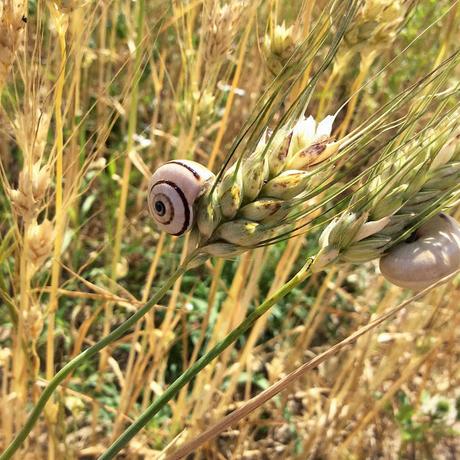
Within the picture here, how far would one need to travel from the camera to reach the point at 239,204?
19.7 inches

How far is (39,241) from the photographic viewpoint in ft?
2.23

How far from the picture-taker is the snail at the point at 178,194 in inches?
20.3

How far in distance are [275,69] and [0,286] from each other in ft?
1.27

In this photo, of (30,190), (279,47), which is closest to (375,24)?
(279,47)

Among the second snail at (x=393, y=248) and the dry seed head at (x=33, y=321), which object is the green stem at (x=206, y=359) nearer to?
the second snail at (x=393, y=248)

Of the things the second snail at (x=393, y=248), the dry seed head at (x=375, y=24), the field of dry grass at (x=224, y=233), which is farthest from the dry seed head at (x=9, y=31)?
the dry seed head at (x=375, y=24)

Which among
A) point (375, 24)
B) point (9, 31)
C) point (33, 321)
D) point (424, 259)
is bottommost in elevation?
point (33, 321)

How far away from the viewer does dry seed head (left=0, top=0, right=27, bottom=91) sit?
56 centimetres

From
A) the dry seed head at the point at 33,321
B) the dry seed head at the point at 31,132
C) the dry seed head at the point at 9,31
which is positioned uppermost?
the dry seed head at the point at 9,31

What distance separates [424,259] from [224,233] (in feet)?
0.54

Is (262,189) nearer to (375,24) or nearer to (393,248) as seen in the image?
(393,248)

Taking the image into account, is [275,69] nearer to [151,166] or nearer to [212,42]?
[212,42]

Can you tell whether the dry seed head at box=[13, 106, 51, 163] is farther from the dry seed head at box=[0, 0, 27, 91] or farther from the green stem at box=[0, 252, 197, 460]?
the green stem at box=[0, 252, 197, 460]

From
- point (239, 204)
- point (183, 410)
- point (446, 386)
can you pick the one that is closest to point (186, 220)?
point (239, 204)
